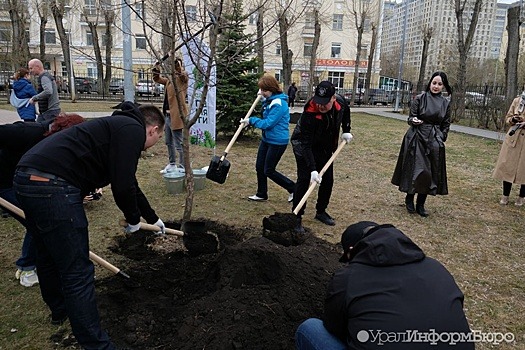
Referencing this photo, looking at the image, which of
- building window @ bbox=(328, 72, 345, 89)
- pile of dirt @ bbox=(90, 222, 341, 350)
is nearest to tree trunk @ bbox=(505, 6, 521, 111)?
pile of dirt @ bbox=(90, 222, 341, 350)

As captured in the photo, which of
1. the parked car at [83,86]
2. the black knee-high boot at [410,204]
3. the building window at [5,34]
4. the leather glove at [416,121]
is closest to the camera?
the leather glove at [416,121]

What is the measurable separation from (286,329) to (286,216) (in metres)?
2.01

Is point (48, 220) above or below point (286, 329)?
above

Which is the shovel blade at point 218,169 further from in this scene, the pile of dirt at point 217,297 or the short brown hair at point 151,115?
the short brown hair at point 151,115

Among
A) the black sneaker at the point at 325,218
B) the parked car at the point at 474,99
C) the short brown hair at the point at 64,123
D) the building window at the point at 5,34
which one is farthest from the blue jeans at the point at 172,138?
the building window at the point at 5,34

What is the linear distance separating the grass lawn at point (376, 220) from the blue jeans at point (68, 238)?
0.54 m

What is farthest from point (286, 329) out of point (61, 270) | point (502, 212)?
point (502, 212)

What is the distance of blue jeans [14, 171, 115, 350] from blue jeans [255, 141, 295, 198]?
10.9 feet

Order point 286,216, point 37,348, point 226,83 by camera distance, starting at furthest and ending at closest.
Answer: point 226,83 < point 286,216 < point 37,348

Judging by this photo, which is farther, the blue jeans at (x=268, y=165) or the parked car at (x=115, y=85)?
the parked car at (x=115, y=85)

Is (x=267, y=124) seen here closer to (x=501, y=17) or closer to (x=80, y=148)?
(x=80, y=148)

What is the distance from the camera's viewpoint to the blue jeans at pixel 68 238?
219 cm

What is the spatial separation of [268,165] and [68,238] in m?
3.48

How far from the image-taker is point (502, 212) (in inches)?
229
